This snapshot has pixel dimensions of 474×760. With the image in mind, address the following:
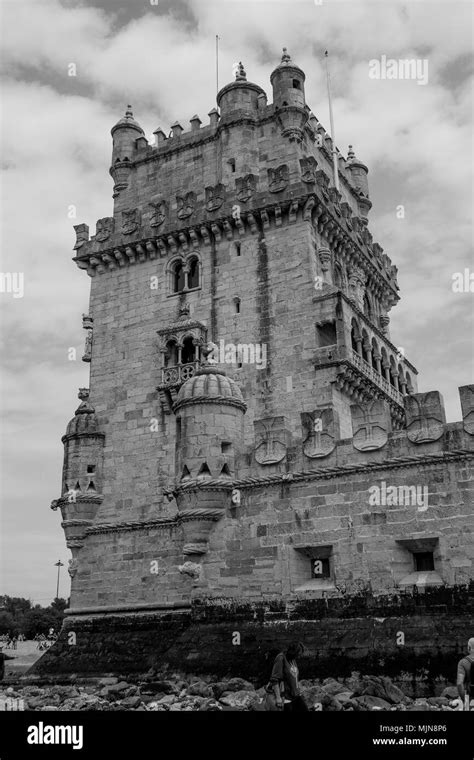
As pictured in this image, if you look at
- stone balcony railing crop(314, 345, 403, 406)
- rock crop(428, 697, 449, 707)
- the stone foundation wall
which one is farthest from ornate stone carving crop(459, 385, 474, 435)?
stone balcony railing crop(314, 345, 403, 406)

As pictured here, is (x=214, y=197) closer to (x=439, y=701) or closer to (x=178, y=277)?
(x=178, y=277)

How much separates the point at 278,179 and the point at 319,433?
584 inches

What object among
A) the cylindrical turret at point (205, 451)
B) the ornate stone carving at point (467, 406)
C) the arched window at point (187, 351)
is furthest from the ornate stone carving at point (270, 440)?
the arched window at point (187, 351)

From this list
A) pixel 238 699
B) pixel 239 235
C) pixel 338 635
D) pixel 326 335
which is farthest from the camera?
pixel 239 235

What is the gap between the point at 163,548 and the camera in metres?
27.2

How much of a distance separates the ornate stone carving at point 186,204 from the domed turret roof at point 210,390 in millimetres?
12222

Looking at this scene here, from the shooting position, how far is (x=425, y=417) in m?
17.3

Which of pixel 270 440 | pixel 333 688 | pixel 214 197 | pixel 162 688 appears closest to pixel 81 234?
pixel 214 197

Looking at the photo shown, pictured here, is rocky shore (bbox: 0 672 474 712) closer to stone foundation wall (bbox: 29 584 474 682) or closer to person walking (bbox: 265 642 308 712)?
stone foundation wall (bbox: 29 584 474 682)

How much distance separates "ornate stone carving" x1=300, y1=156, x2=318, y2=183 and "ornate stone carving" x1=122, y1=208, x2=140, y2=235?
7.59 metres

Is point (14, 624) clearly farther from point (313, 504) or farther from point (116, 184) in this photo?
point (313, 504)

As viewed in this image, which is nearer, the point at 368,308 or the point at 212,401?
the point at 212,401

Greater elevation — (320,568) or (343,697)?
(320,568)
